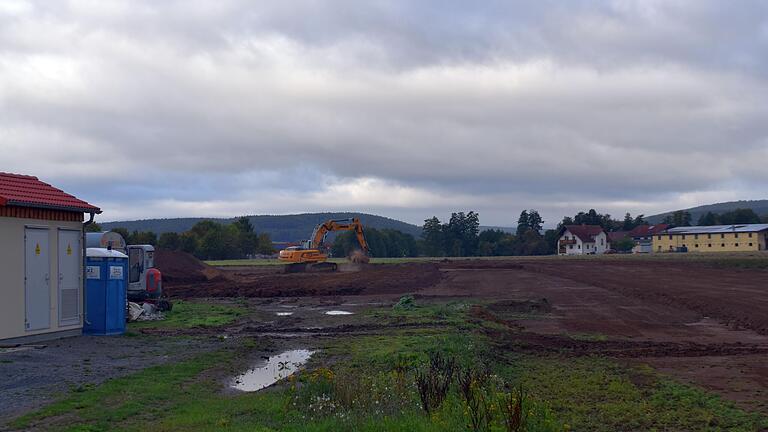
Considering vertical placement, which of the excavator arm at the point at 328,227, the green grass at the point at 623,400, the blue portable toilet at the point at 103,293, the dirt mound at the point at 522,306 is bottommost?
the green grass at the point at 623,400

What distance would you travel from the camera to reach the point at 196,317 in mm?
28297

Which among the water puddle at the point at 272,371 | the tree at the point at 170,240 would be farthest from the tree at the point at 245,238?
the water puddle at the point at 272,371

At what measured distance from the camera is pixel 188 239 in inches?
4572

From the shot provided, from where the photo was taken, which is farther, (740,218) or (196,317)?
(740,218)

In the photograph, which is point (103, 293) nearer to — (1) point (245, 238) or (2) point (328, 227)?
(2) point (328, 227)

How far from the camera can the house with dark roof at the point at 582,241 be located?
141 meters

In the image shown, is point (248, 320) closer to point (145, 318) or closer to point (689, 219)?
point (145, 318)

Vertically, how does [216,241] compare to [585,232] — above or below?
below

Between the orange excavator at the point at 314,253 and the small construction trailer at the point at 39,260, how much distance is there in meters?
44.9

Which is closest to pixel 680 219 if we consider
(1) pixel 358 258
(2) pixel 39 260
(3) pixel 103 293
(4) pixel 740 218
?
(4) pixel 740 218

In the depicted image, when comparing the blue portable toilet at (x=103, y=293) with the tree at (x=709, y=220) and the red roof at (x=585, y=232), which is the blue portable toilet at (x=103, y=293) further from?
the tree at (x=709, y=220)

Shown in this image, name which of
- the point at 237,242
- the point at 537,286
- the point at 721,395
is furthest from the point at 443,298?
the point at 237,242

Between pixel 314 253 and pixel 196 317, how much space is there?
3791 centimetres

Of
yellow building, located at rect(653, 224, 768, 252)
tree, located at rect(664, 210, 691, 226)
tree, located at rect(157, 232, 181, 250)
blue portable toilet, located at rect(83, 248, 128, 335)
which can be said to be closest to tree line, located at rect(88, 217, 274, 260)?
tree, located at rect(157, 232, 181, 250)
